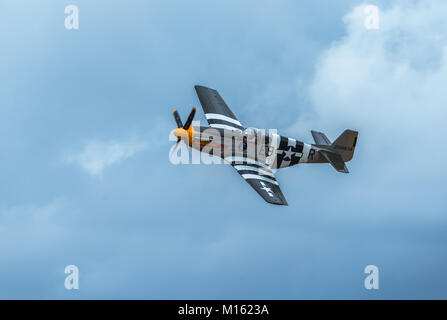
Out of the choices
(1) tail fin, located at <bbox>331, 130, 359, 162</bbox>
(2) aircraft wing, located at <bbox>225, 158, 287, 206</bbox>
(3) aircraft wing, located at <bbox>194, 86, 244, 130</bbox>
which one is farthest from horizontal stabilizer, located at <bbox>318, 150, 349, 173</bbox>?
(3) aircraft wing, located at <bbox>194, 86, 244, 130</bbox>

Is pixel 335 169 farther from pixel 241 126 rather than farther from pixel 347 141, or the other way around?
pixel 241 126

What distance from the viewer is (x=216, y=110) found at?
3272 centimetres

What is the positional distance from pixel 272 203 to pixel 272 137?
5.47 metres

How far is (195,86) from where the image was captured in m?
34.9

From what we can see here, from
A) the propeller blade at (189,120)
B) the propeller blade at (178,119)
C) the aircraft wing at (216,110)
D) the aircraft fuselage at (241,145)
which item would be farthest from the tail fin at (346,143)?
the propeller blade at (178,119)

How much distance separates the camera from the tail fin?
32.0 meters

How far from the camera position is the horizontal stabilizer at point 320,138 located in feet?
107

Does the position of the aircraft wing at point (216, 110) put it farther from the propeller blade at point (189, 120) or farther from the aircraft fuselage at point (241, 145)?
the propeller blade at point (189, 120)

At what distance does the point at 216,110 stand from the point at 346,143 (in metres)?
7.30

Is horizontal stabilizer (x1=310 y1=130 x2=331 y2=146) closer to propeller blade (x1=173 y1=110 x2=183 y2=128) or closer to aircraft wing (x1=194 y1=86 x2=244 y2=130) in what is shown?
aircraft wing (x1=194 y1=86 x2=244 y2=130)

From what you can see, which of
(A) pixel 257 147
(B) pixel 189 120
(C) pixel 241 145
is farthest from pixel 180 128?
(A) pixel 257 147

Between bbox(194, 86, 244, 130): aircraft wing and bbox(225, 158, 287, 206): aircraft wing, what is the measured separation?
3117 mm

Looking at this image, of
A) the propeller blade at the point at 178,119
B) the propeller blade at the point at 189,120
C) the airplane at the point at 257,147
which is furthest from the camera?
the propeller blade at the point at 178,119
